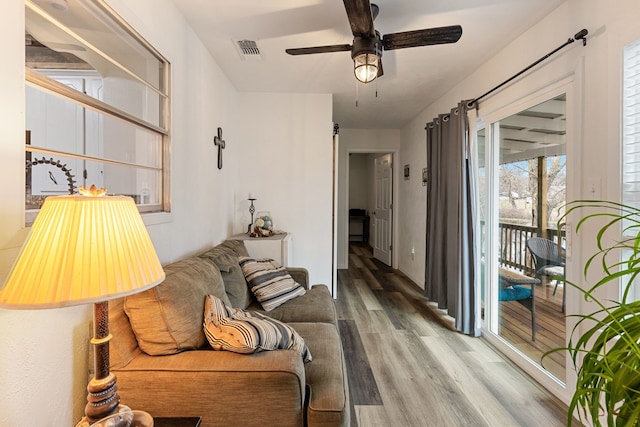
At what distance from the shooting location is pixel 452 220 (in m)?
3.03

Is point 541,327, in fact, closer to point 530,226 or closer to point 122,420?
point 530,226

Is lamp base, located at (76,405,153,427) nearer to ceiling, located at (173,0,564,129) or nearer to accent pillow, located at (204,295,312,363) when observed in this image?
accent pillow, located at (204,295,312,363)

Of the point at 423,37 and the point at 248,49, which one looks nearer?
the point at 423,37

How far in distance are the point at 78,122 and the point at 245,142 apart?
2415 millimetres

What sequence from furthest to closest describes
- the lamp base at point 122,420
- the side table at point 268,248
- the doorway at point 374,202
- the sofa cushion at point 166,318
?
the doorway at point 374,202
the side table at point 268,248
the sofa cushion at point 166,318
the lamp base at point 122,420

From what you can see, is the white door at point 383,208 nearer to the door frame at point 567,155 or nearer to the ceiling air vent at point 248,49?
the door frame at point 567,155

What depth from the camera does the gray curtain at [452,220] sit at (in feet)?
9.18

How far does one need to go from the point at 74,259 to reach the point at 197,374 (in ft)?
2.15

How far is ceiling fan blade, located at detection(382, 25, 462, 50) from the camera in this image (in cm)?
175

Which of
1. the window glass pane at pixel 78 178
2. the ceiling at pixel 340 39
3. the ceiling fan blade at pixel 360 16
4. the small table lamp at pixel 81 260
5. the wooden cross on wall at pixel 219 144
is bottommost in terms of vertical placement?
the small table lamp at pixel 81 260

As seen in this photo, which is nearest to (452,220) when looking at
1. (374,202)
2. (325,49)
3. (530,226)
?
(530,226)

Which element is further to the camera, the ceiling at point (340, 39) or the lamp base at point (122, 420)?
the ceiling at point (340, 39)

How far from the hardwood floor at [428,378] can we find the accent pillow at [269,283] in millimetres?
717

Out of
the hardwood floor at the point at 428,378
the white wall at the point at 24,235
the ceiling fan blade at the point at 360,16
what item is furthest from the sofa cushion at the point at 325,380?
the ceiling fan blade at the point at 360,16
